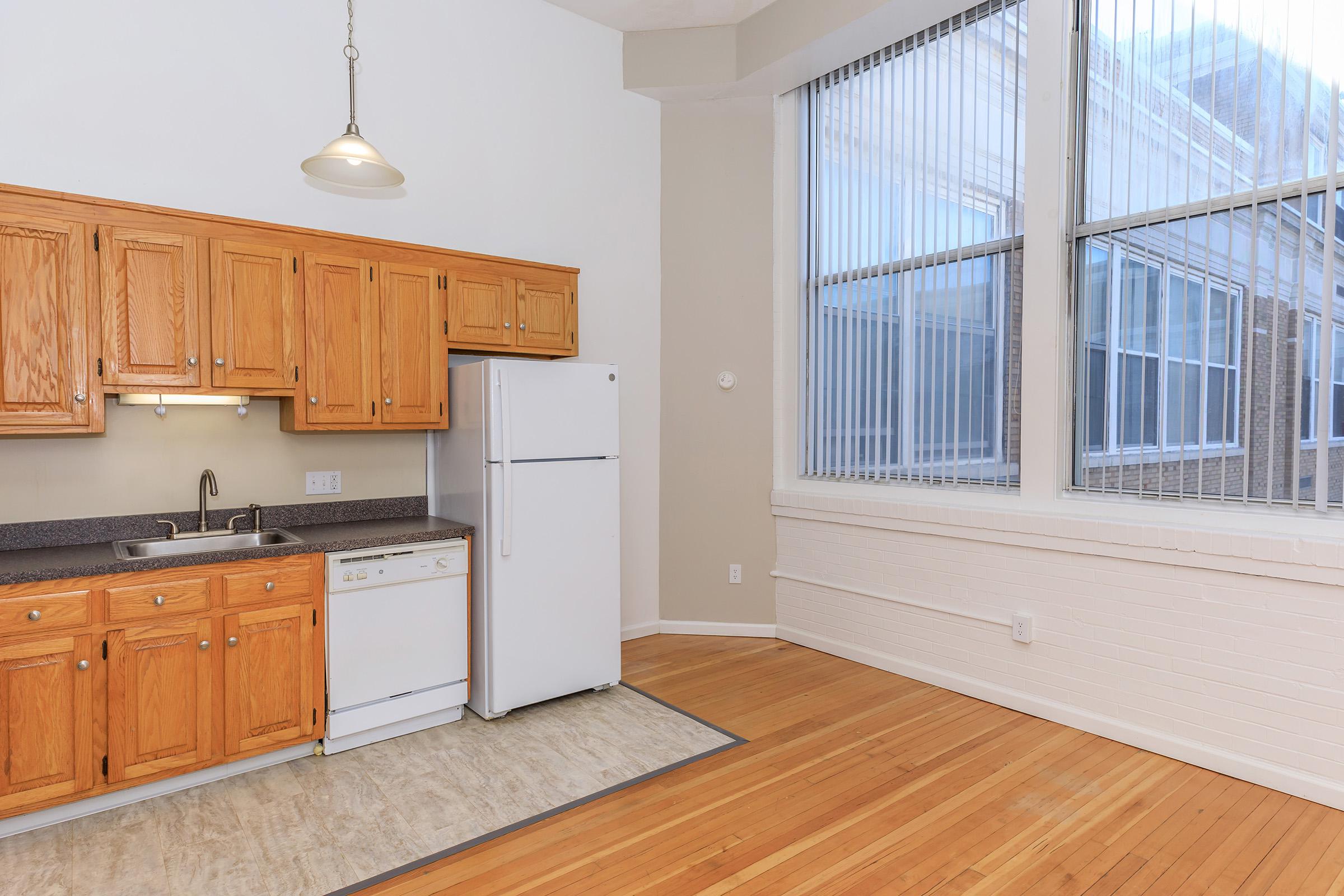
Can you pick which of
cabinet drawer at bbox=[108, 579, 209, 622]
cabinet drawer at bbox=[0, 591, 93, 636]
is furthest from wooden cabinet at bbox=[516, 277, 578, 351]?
cabinet drawer at bbox=[0, 591, 93, 636]

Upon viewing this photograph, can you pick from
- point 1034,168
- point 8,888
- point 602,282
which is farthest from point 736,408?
point 8,888

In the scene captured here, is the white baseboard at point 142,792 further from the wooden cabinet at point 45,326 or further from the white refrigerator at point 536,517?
the wooden cabinet at point 45,326

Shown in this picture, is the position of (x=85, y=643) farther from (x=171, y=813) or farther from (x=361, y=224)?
(x=361, y=224)

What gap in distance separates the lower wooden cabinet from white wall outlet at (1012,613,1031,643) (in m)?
3.01

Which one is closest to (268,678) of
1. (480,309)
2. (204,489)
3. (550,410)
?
(204,489)

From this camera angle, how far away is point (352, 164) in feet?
9.21

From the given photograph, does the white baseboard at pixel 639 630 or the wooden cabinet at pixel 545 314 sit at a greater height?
the wooden cabinet at pixel 545 314

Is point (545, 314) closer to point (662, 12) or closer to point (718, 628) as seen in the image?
point (662, 12)

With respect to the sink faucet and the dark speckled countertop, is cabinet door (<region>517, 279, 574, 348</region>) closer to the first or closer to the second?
the dark speckled countertop

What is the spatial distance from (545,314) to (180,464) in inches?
69.7

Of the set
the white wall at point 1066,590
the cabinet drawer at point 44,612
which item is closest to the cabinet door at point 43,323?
the cabinet drawer at point 44,612

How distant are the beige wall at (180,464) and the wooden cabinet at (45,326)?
0.33 meters

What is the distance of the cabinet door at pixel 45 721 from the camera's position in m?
2.41

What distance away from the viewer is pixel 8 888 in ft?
7.17
